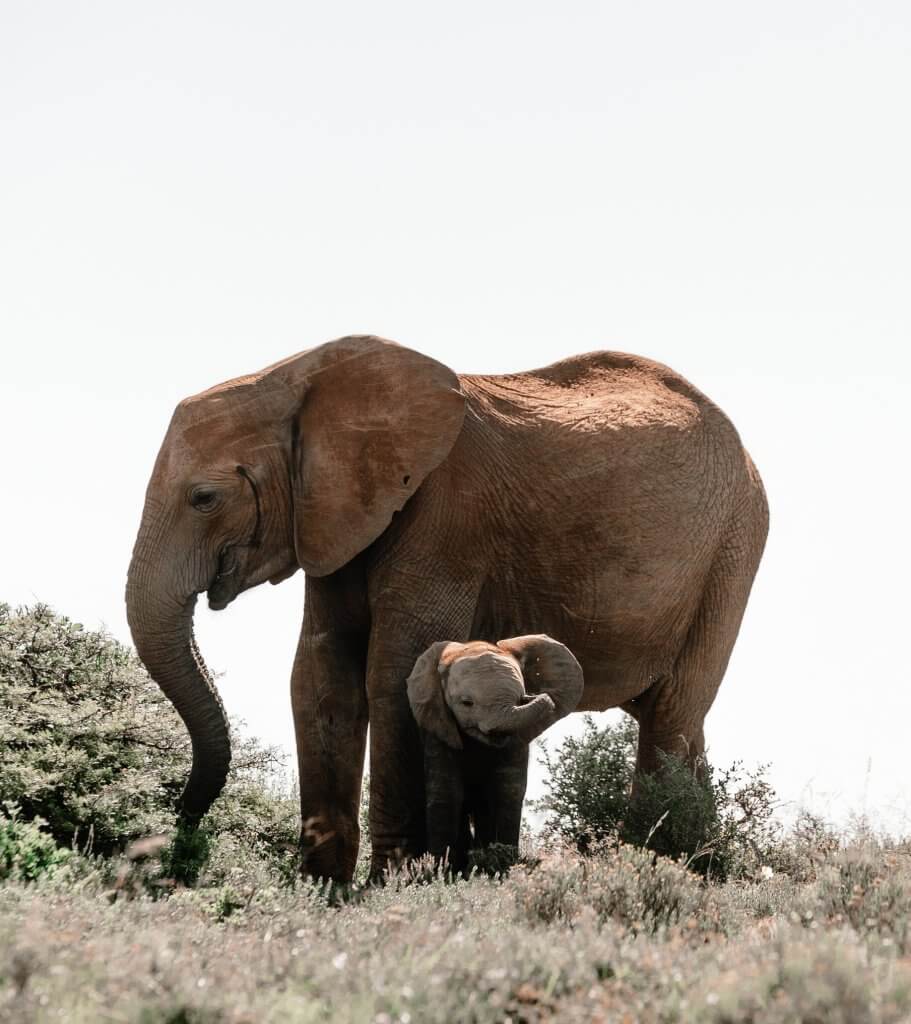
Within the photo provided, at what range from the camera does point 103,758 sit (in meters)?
12.5

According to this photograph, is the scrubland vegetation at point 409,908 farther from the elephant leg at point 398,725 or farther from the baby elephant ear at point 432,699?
the elephant leg at point 398,725

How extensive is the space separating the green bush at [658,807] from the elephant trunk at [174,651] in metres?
2.98

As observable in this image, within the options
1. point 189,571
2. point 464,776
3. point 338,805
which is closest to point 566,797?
point 338,805

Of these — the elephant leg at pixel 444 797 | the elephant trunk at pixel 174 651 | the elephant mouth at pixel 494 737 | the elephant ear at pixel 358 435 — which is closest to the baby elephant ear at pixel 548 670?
the elephant mouth at pixel 494 737

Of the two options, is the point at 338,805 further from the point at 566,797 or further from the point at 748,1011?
the point at 748,1011

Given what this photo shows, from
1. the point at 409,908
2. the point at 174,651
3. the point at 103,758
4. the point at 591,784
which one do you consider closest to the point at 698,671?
the point at 591,784

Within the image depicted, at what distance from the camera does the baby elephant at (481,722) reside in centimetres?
920

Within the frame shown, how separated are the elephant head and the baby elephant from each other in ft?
4.96

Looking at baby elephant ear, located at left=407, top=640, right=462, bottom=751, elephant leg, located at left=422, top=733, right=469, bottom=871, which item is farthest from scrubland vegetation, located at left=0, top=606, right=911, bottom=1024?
baby elephant ear, located at left=407, top=640, right=462, bottom=751

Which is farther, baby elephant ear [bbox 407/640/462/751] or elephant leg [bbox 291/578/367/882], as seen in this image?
elephant leg [bbox 291/578/367/882]

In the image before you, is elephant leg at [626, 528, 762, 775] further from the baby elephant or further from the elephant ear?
the elephant ear

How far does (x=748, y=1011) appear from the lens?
5.00 meters

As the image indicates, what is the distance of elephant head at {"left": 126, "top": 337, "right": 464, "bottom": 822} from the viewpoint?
35.2ft

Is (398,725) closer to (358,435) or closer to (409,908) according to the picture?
(358,435)
